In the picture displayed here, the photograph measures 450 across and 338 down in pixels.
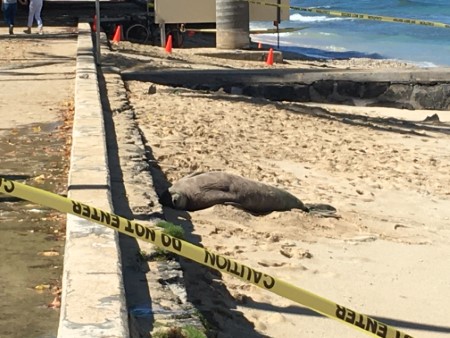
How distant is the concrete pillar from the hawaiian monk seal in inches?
614

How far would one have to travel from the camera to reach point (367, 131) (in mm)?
15531

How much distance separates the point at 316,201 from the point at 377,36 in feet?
120

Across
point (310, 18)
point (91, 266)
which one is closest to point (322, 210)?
point (91, 266)

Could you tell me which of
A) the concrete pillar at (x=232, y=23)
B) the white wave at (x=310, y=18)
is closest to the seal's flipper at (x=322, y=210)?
the concrete pillar at (x=232, y=23)

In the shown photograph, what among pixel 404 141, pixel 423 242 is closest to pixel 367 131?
pixel 404 141

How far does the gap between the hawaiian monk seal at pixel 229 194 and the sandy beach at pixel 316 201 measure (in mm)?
123

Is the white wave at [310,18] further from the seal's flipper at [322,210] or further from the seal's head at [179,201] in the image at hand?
the seal's head at [179,201]

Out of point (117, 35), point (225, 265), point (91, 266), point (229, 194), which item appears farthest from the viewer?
point (117, 35)

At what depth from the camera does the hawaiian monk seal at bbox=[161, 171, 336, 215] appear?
9227mm

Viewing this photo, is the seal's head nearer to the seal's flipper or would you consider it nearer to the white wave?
the seal's flipper

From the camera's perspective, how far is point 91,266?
18.2 feet

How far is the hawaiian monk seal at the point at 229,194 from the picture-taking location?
923 cm

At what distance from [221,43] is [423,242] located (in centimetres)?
1645

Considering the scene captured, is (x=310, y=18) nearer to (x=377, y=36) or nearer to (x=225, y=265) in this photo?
(x=377, y=36)
